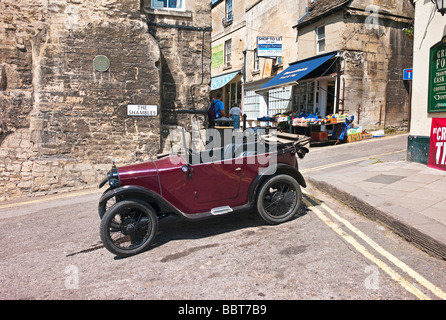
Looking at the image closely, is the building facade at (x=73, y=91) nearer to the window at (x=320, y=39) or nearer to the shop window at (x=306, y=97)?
the shop window at (x=306, y=97)

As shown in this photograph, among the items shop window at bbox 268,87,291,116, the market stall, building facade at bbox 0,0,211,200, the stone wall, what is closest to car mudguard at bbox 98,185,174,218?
building facade at bbox 0,0,211,200

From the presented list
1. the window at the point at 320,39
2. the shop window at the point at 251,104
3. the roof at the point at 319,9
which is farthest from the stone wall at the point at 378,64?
the shop window at the point at 251,104

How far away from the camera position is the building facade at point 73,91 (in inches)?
320

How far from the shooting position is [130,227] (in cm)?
379

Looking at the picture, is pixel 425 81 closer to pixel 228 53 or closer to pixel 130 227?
pixel 130 227

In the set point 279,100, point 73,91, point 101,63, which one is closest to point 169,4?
point 101,63

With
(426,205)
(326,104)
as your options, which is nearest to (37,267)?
(426,205)

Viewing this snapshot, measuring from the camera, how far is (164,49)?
380 inches

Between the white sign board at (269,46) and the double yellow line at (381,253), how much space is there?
13.2 metres

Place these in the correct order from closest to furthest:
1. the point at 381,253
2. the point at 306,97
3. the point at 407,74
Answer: the point at 381,253 → the point at 407,74 → the point at 306,97

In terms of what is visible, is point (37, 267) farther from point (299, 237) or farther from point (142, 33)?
point (142, 33)

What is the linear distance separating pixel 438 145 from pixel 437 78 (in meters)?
1.48

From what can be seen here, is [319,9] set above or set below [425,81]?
above
